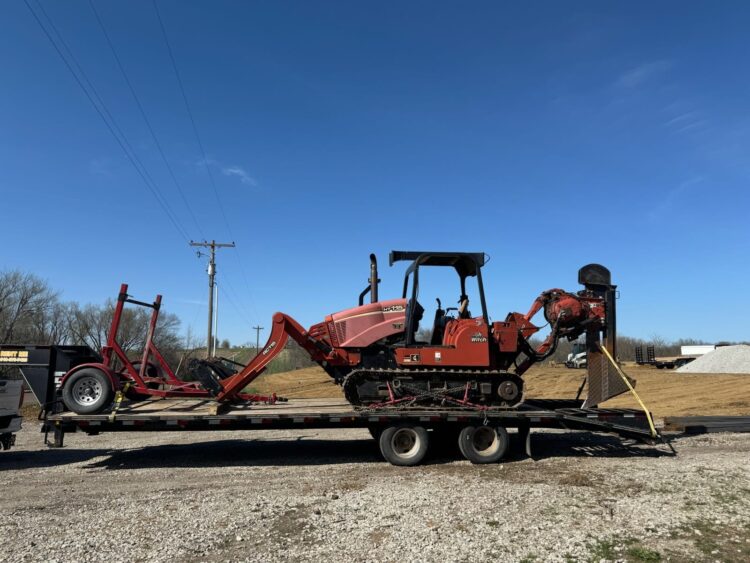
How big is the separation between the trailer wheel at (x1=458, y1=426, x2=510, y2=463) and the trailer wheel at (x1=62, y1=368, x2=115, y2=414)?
20.0 feet

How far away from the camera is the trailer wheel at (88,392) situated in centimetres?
910

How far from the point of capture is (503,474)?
8367 millimetres

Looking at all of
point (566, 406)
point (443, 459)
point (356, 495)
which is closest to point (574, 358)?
point (566, 406)

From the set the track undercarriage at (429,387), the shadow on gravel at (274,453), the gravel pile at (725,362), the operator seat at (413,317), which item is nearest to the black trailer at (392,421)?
the track undercarriage at (429,387)

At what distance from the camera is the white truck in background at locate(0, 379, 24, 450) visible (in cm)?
973

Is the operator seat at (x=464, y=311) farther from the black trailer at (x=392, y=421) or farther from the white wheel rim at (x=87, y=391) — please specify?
the white wheel rim at (x=87, y=391)

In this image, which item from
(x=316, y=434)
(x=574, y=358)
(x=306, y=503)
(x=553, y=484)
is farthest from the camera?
(x=574, y=358)

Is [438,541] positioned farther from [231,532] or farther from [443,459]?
[443,459]

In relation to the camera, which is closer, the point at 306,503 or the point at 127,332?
the point at 306,503

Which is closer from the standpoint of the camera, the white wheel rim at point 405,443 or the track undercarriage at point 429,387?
the white wheel rim at point 405,443

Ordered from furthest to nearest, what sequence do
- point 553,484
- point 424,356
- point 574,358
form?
point 574,358, point 424,356, point 553,484

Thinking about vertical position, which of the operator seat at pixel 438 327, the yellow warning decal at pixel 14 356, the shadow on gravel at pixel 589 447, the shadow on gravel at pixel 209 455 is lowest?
the shadow on gravel at pixel 209 455

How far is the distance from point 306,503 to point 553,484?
11.5 feet

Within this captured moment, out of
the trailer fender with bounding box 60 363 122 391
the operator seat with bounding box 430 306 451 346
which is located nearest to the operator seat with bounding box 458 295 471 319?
the operator seat with bounding box 430 306 451 346
